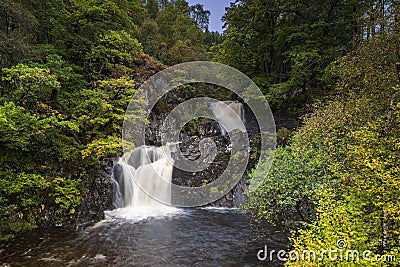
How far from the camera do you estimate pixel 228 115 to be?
702 inches

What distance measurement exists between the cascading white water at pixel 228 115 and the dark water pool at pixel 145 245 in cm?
744

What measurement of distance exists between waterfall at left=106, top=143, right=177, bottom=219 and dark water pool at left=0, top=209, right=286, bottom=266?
56.9 inches

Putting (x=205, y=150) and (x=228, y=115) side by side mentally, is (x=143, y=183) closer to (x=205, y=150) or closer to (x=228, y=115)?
(x=205, y=150)

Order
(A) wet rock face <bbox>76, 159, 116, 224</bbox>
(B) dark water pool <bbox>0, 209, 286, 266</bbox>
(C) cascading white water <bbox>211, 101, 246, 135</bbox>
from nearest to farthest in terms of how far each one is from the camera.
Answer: (B) dark water pool <bbox>0, 209, 286, 266</bbox>, (A) wet rock face <bbox>76, 159, 116, 224</bbox>, (C) cascading white water <bbox>211, 101, 246, 135</bbox>

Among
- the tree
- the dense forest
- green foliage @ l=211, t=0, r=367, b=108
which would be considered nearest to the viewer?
the dense forest

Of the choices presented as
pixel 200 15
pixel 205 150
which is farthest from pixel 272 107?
pixel 200 15

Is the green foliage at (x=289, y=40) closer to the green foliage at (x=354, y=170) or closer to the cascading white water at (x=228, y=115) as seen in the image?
the cascading white water at (x=228, y=115)

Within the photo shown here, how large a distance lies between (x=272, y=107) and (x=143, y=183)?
9.00m

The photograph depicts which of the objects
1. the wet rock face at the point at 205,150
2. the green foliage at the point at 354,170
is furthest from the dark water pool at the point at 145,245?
the wet rock face at the point at 205,150

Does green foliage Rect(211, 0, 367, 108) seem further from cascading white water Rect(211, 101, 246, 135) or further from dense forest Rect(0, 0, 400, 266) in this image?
cascading white water Rect(211, 101, 246, 135)

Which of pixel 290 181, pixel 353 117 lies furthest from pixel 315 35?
pixel 290 181

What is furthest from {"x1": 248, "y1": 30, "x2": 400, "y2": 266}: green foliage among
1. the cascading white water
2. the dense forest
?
the cascading white water

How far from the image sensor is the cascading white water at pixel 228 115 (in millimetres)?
16750

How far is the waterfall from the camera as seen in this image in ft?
38.4
